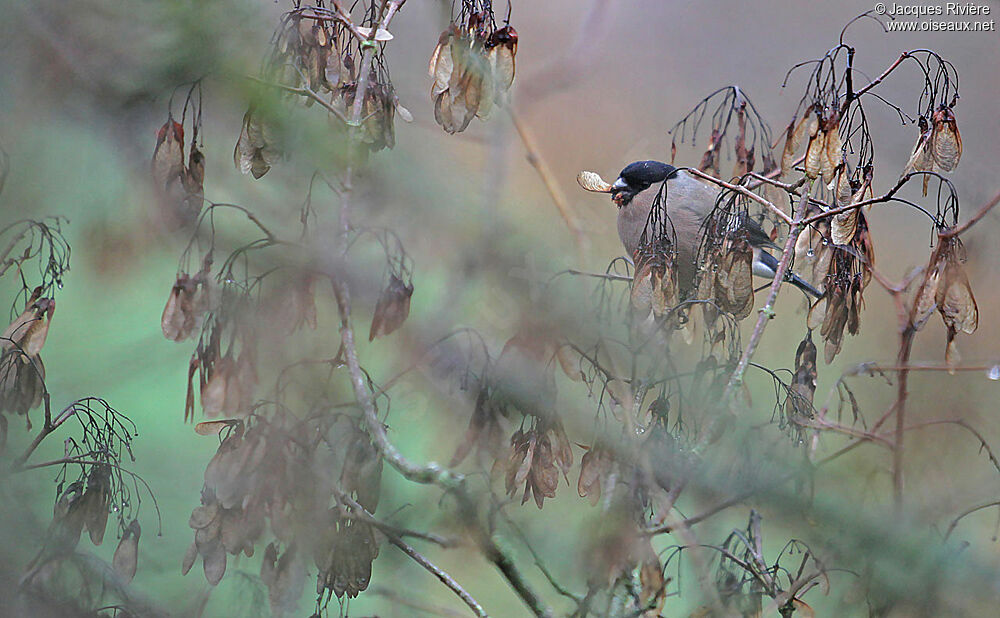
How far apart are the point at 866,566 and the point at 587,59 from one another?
163 cm

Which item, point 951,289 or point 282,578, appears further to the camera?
point 951,289

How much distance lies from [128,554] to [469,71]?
0.78 meters

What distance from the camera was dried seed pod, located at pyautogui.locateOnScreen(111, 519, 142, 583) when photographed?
1.17 m

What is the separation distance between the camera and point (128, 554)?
1215 millimetres

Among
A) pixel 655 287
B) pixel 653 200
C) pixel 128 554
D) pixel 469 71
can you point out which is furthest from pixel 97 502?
pixel 653 200

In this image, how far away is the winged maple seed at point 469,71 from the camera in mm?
1265

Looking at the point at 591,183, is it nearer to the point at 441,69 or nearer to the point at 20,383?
the point at 441,69

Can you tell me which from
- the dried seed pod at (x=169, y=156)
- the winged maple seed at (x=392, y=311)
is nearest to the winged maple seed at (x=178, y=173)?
the dried seed pod at (x=169, y=156)

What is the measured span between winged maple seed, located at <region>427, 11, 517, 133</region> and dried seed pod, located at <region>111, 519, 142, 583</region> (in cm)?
69

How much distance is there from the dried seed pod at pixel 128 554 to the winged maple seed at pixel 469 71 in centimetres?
69

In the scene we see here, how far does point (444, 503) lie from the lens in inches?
39.9

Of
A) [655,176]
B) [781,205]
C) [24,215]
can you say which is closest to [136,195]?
[24,215]

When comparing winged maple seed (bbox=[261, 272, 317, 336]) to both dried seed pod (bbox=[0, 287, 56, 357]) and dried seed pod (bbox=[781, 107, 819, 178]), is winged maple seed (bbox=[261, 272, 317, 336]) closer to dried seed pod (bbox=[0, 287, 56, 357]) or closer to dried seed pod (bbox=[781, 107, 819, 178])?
dried seed pod (bbox=[0, 287, 56, 357])

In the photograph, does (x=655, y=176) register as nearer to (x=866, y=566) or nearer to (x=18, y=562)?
(x=866, y=566)
